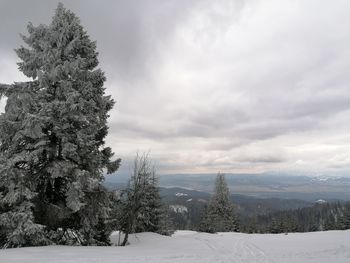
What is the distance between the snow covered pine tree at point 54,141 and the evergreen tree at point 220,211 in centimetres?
4160

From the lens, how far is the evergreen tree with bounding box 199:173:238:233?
2234 inches

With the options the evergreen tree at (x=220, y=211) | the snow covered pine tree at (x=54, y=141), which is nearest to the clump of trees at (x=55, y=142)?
the snow covered pine tree at (x=54, y=141)

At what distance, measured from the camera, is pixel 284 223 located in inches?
2466

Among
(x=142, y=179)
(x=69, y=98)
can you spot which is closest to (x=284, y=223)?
(x=142, y=179)

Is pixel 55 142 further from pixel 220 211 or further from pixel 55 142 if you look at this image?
pixel 220 211

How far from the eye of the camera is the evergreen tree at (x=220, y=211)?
56.8 m

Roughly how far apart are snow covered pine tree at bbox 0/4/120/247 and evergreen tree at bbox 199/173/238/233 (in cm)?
4160

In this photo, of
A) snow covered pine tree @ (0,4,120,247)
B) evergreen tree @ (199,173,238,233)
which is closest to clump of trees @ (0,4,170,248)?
snow covered pine tree @ (0,4,120,247)

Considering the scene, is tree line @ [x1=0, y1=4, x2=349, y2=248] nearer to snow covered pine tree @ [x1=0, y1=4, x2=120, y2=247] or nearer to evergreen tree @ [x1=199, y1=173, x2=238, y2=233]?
snow covered pine tree @ [x1=0, y1=4, x2=120, y2=247]

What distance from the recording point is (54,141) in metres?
16.1

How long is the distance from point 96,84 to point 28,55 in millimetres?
3398

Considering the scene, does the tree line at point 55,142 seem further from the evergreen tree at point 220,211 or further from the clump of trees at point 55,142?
the evergreen tree at point 220,211

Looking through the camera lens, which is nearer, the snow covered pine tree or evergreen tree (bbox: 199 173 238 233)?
the snow covered pine tree

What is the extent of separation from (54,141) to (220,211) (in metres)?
46.4
